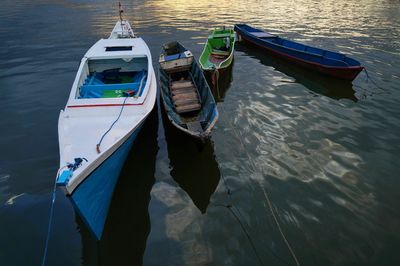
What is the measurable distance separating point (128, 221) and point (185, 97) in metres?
6.34

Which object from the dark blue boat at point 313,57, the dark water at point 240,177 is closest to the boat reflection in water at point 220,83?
the dark water at point 240,177

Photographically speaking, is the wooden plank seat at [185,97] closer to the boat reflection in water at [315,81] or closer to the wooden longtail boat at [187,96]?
the wooden longtail boat at [187,96]

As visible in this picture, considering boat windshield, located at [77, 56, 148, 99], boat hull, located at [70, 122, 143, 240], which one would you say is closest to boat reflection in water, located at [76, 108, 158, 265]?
boat hull, located at [70, 122, 143, 240]

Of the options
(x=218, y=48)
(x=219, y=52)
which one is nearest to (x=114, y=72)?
(x=219, y=52)

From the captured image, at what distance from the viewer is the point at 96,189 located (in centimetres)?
675

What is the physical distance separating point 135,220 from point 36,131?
7.01 metres

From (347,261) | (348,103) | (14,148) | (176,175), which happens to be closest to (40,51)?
(14,148)

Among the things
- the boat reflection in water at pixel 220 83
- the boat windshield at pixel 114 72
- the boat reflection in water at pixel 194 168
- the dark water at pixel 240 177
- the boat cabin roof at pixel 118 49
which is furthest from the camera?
the boat reflection in water at pixel 220 83

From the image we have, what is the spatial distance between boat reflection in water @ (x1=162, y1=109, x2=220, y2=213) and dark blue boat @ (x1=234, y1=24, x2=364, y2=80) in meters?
9.59

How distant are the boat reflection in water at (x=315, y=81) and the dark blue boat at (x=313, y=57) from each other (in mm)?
323

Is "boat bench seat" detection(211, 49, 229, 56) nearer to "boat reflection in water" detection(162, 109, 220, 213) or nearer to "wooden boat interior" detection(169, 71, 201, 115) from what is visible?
"wooden boat interior" detection(169, 71, 201, 115)

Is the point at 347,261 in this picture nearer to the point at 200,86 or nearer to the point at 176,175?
the point at 176,175

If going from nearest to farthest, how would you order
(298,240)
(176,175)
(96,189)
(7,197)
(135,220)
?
(96,189), (298,240), (135,220), (7,197), (176,175)

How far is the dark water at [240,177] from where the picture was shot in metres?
7.46
